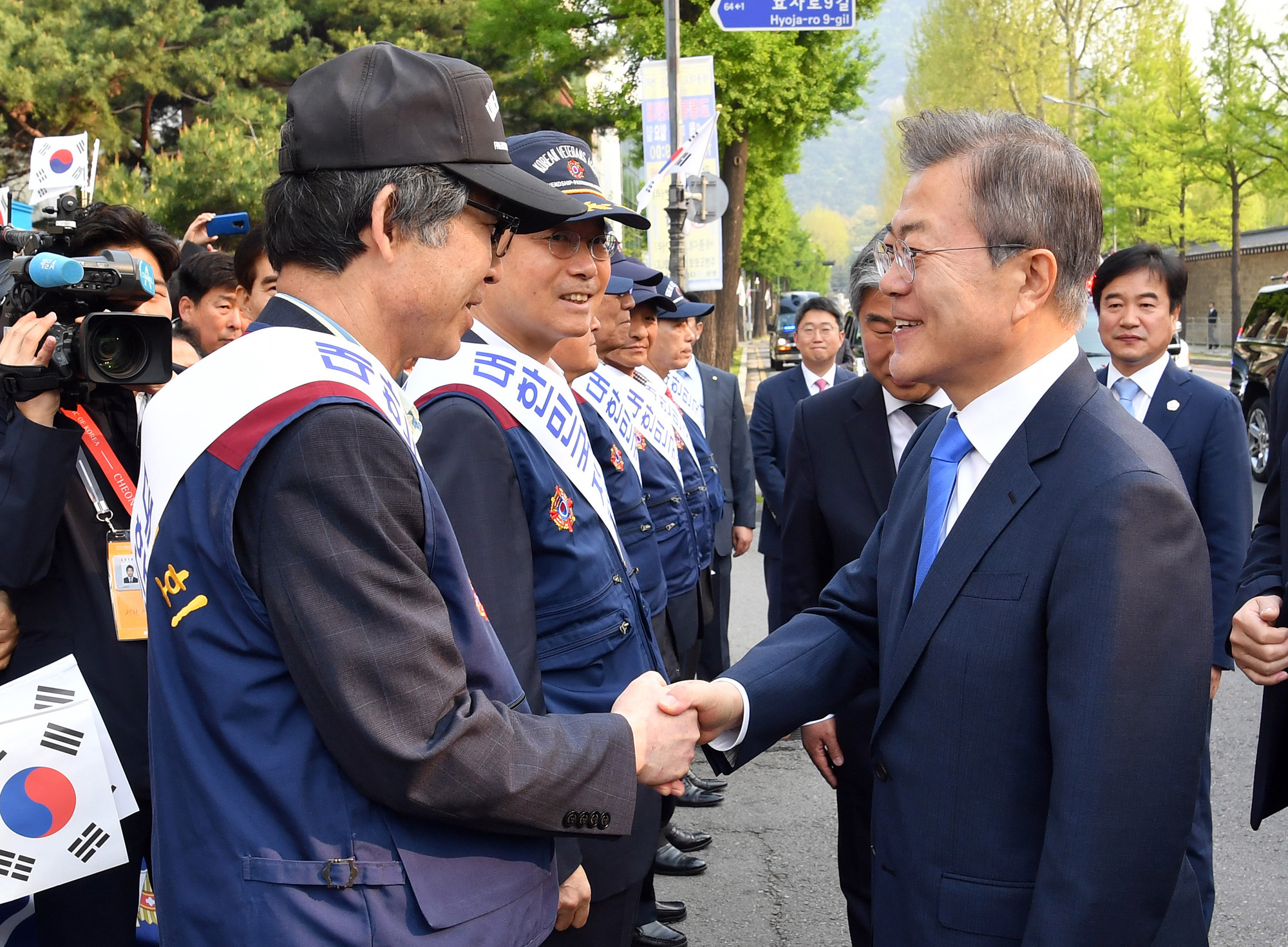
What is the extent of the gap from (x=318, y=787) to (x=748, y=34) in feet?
54.8

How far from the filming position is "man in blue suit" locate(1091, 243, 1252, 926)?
145 inches

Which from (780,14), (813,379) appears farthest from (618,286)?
(780,14)

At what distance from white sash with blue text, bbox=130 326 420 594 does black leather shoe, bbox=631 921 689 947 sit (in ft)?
9.02

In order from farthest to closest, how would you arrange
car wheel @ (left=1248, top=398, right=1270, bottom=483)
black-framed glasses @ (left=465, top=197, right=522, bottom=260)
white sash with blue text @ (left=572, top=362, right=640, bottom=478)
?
car wheel @ (left=1248, top=398, right=1270, bottom=483)
white sash with blue text @ (left=572, top=362, right=640, bottom=478)
black-framed glasses @ (left=465, top=197, right=522, bottom=260)

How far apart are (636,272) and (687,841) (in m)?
2.42

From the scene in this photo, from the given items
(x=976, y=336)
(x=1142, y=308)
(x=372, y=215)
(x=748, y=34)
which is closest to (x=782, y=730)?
(x=976, y=336)

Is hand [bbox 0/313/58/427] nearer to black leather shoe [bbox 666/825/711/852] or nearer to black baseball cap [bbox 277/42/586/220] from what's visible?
black baseball cap [bbox 277/42/586/220]

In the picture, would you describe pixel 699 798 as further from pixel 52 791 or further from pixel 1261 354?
pixel 1261 354

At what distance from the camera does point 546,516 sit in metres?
2.29

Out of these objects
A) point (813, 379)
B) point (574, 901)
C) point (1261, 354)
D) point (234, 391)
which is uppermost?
point (234, 391)

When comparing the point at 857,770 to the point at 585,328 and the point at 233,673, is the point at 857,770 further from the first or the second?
the point at 233,673

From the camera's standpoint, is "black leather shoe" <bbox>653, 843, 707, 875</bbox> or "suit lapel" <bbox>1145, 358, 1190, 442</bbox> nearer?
"suit lapel" <bbox>1145, 358, 1190, 442</bbox>

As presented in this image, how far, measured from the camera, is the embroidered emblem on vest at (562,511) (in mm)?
2303

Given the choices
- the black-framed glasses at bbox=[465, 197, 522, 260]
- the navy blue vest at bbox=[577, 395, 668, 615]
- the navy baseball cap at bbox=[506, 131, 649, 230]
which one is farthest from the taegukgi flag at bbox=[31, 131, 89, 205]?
the black-framed glasses at bbox=[465, 197, 522, 260]
